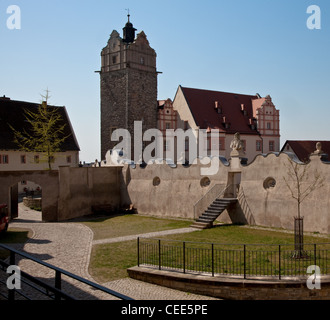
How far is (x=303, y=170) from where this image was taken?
771 inches

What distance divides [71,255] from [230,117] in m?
37.7

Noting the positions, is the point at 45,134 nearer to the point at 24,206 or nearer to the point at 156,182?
the point at 24,206

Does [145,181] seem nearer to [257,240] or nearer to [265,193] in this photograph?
[265,193]

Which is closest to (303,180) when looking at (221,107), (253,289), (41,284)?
(253,289)

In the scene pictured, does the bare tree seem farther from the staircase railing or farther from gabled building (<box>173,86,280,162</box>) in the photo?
gabled building (<box>173,86,280,162</box>)

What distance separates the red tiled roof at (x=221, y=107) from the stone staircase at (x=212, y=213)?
25.5 metres

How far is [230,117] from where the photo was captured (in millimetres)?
51125

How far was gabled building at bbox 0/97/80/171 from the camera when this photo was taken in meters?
43.0

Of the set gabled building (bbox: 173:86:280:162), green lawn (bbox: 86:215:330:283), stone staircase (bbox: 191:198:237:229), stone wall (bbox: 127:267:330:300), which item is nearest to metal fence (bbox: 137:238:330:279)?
stone wall (bbox: 127:267:330:300)

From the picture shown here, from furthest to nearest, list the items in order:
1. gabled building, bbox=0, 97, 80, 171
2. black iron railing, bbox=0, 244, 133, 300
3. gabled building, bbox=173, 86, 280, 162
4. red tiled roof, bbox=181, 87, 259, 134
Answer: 1. red tiled roof, bbox=181, 87, 259, 134
2. gabled building, bbox=173, 86, 280, 162
3. gabled building, bbox=0, 97, 80, 171
4. black iron railing, bbox=0, 244, 133, 300

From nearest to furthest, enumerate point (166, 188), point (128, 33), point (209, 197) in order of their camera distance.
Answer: point (209, 197), point (166, 188), point (128, 33)

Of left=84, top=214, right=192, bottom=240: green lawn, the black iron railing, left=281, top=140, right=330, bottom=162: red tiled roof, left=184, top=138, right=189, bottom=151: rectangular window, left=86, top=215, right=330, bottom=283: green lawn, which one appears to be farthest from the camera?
left=281, top=140, right=330, bottom=162: red tiled roof

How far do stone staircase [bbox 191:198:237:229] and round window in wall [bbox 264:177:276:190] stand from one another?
1.92 meters

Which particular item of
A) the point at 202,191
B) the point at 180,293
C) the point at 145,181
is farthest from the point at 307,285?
the point at 145,181
